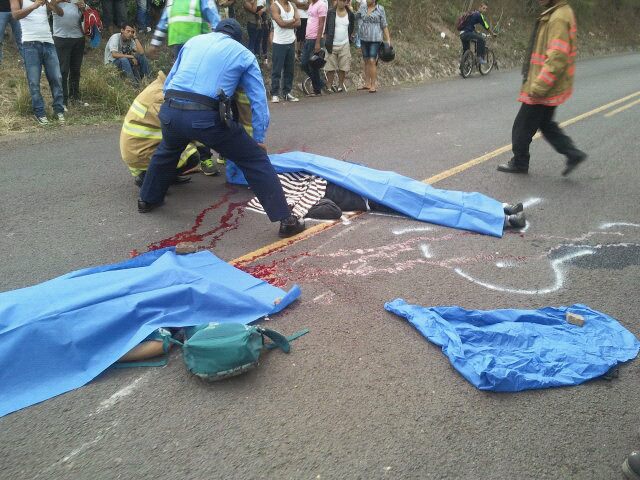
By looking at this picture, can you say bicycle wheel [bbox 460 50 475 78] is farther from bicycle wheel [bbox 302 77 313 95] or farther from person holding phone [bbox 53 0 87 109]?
person holding phone [bbox 53 0 87 109]

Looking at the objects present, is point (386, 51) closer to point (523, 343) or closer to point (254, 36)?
point (254, 36)

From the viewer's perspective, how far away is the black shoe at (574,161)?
5906 millimetres

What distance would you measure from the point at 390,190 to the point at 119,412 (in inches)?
123

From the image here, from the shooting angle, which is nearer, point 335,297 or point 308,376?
point 308,376

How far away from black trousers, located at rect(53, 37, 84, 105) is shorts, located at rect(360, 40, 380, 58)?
584 cm

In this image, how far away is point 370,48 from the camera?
11.5 meters

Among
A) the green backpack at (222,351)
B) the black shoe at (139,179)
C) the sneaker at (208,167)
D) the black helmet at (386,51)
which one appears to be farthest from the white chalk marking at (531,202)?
the black helmet at (386,51)

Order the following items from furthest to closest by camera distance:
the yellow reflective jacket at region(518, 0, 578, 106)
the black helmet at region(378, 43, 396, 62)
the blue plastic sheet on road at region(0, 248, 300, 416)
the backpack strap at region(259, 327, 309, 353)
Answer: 1. the black helmet at region(378, 43, 396, 62)
2. the yellow reflective jacket at region(518, 0, 578, 106)
3. the backpack strap at region(259, 327, 309, 353)
4. the blue plastic sheet on road at region(0, 248, 300, 416)

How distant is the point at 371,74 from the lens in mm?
11938

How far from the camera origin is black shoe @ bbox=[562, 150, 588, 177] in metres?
5.91

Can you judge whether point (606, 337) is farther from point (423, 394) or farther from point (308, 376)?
point (308, 376)

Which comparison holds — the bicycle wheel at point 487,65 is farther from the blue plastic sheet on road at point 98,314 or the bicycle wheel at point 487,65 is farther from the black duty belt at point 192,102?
the blue plastic sheet on road at point 98,314

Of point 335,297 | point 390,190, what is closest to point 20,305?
point 335,297

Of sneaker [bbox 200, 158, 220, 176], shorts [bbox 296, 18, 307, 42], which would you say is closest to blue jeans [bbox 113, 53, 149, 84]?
shorts [bbox 296, 18, 307, 42]
